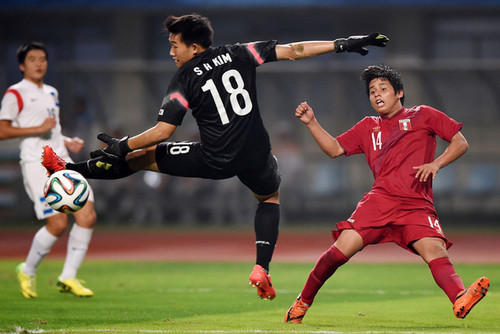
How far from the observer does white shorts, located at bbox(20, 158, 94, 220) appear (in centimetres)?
894

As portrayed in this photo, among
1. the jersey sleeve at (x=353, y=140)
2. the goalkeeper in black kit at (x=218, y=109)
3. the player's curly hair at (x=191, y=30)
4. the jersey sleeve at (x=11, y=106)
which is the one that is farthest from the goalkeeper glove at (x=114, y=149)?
the jersey sleeve at (x=11, y=106)

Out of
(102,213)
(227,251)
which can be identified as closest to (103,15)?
(102,213)

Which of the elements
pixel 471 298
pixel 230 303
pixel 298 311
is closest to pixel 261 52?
pixel 298 311

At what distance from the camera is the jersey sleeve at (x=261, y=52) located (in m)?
6.95

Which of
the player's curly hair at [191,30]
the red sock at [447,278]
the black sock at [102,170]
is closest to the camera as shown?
the red sock at [447,278]

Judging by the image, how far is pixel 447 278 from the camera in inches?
250

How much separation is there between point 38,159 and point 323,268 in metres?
3.76

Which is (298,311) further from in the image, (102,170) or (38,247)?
(38,247)

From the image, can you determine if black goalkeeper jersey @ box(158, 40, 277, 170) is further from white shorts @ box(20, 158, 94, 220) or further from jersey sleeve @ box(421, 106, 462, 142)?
white shorts @ box(20, 158, 94, 220)

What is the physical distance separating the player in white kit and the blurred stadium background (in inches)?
407

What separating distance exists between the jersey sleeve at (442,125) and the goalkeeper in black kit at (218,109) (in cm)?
70

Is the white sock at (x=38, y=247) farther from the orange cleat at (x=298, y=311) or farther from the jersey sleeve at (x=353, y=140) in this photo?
the jersey sleeve at (x=353, y=140)

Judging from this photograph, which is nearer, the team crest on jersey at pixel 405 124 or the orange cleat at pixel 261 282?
the team crest on jersey at pixel 405 124

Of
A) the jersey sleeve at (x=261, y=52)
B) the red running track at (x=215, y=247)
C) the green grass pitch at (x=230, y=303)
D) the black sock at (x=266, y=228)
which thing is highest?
the jersey sleeve at (x=261, y=52)
